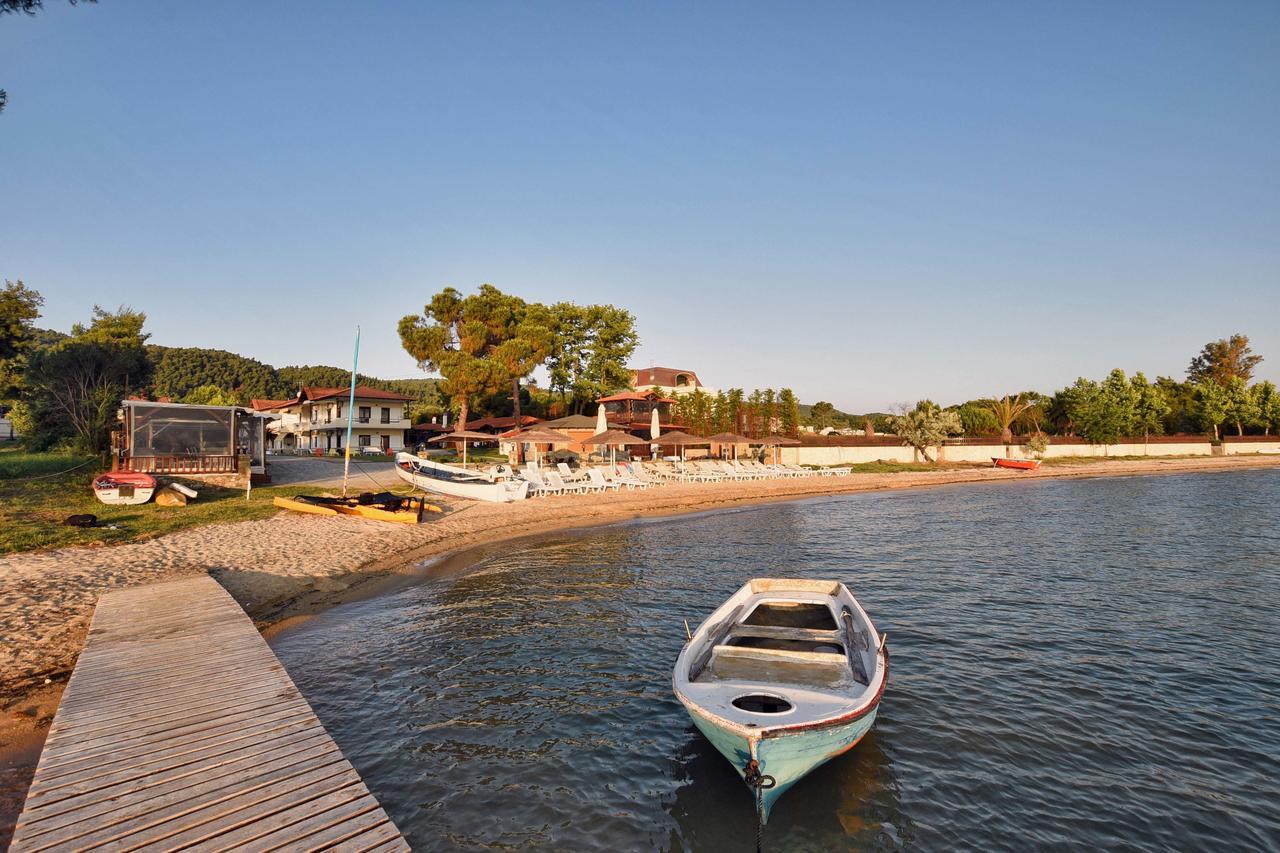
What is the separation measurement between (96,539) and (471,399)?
32.1 m

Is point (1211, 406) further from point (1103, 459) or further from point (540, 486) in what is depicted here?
point (540, 486)

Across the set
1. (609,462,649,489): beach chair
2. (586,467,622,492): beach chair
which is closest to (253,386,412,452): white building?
(609,462,649,489): beach chair

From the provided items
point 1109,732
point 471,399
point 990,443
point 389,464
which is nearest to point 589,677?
point 1109,732

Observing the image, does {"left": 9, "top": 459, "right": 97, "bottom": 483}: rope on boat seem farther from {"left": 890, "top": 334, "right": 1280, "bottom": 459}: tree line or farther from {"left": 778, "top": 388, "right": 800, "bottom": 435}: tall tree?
{"left": 890, "top": 334, "right": 1280, "bottom": 459}: tree line

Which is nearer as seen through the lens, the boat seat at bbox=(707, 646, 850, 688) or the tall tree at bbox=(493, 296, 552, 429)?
the boat seat at bbox=(707, 646, 850, 688)

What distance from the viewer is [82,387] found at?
2517 cm

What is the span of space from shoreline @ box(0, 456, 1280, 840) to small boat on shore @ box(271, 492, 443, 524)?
0.48 meters

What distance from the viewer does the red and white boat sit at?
688 inches

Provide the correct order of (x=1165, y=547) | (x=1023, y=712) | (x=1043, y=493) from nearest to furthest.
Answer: (x=1023, y=712) → (x=1165, y=547) → (x=1043, y=493)

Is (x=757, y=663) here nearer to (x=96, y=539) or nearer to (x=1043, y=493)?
(x=96, y=539)

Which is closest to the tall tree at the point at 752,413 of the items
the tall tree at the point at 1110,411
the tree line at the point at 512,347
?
the tree line at the point at 512,347

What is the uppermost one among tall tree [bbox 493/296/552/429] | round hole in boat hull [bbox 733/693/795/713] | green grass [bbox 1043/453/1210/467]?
tall tree [bbox 493/296/552/429]

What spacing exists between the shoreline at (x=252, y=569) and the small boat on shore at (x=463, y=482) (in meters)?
1.01

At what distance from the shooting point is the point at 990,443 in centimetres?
5456
